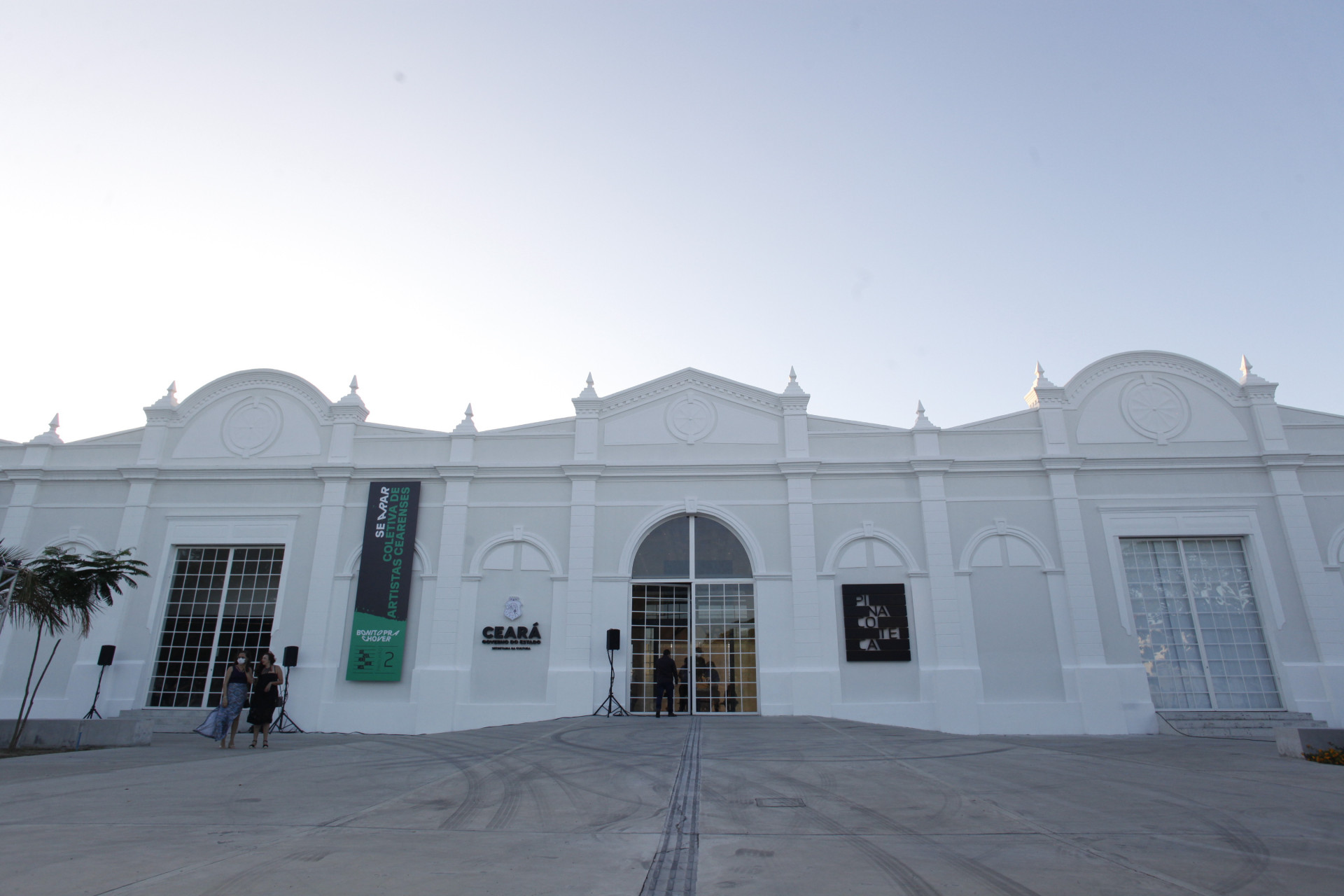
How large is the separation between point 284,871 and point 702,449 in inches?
561

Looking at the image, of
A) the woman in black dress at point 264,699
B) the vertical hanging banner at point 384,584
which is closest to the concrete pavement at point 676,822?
the woman in black dress at point 264,699

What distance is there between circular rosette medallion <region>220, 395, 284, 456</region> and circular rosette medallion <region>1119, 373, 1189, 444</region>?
21048 mm

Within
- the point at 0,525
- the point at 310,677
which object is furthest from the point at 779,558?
the point at 0,525

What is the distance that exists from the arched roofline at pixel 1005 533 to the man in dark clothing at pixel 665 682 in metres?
6.83

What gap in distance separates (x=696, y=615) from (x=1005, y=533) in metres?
7.37

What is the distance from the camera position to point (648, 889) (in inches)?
162

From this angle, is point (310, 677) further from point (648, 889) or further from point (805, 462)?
point (648, 889)

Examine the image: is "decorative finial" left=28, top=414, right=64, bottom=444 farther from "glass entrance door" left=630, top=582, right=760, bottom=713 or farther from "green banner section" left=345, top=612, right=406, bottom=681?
"glass entrance door" left=630, top=582, right=760, bottom=713

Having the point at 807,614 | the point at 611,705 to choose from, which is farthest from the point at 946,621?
the point at 611,705

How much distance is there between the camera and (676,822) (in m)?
5.84

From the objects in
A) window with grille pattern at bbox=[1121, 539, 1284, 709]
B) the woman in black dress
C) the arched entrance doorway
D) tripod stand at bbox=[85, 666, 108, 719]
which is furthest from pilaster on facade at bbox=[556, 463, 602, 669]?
window with grille pattern at bbox=[1121, 539, 1284, 709]

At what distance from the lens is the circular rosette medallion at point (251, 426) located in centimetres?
1861

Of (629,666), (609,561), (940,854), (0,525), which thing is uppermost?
(0,525)

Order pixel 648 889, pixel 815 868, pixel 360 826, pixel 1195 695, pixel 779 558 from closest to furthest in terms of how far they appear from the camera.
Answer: pixel 648 889, pixel 815 868, pixel 360 826, pixel 1195 695, pixel 779 558
